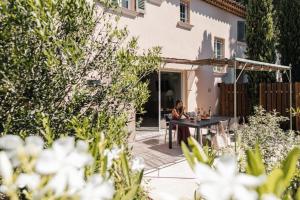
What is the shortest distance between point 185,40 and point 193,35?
824 millimetres

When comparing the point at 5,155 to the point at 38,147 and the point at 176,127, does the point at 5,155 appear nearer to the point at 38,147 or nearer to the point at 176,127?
the point at 38,147

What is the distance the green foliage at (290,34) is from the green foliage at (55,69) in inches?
567

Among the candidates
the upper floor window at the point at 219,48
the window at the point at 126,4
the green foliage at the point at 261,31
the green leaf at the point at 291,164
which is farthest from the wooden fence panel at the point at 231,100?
the green leaf at the point at 291,164

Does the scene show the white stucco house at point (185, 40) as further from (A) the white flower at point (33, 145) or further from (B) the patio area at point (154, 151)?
(A) the white flower at point (33, 145)

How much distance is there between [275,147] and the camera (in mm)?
6066

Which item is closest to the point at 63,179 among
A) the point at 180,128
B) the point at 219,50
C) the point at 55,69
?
the point at 55,69

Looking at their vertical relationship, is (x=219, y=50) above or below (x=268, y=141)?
above

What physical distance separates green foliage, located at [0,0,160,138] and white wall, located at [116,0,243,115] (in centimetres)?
728

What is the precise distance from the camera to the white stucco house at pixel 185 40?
13.2 metres

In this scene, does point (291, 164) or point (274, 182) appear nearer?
point (274, 182)

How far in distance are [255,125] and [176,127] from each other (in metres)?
5.13

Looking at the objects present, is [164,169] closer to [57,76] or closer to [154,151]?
[154,151]

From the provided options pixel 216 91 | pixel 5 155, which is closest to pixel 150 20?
pixel 216 91

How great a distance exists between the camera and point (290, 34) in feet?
55.8
